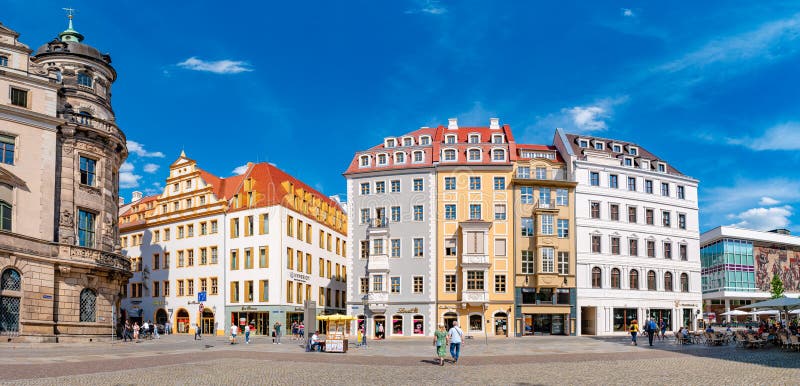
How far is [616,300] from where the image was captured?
66125 mm

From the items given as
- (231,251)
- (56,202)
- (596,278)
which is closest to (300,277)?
(231,251)

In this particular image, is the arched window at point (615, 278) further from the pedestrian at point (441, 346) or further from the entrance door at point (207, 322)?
the pedestrian at point (441, 346)

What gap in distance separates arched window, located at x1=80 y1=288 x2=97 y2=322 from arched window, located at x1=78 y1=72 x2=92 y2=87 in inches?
677

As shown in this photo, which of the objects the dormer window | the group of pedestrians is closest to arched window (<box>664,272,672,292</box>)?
the dormer window

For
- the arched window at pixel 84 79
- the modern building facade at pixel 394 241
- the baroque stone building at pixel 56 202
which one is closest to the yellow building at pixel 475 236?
the modern building facade at pixel 394 241

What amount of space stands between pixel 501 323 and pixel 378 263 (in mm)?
12305

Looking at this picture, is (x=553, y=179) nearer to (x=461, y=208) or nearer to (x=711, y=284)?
(x=461, y=208)

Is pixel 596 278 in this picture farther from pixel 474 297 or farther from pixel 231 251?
pixel 231 251

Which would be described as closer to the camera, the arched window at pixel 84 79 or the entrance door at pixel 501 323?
the arched window at pixel 84 79

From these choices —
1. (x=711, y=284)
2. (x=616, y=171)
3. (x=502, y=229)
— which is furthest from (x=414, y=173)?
(x=711, y=284)

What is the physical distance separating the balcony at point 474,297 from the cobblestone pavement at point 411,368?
25.7 metres

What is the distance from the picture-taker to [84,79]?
5712 centimetres

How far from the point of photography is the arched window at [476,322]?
206 ft

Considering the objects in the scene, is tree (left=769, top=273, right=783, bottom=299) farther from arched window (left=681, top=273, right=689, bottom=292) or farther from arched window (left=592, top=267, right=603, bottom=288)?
arched window (left=592, top=267, right=603, bottom=288)
